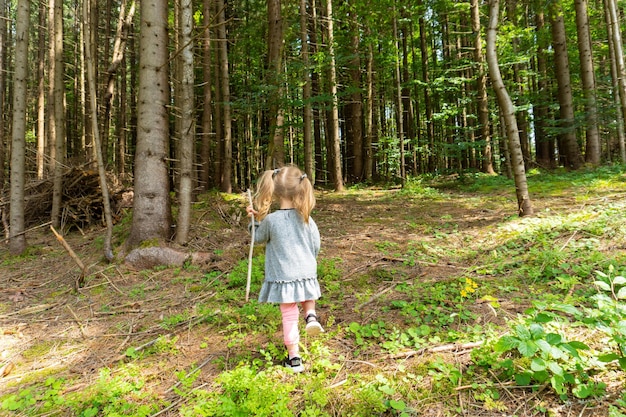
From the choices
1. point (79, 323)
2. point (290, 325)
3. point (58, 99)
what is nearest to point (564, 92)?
point (290, 325)

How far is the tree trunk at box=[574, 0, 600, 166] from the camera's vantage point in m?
10.9

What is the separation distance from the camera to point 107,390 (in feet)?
8.11

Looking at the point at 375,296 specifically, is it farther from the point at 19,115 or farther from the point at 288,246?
the point at 19,115

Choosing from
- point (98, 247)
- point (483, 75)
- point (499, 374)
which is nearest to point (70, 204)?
point (98, 247)

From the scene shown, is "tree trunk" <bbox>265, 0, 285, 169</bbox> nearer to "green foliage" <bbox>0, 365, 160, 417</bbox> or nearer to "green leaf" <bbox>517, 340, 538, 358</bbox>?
"green foliage" <bbox>0, 365, 160, 417</bbox>

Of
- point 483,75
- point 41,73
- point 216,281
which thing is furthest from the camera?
point 41,73

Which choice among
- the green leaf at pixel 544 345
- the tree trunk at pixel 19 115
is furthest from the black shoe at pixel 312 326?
the tree trunk at pixel 19 115

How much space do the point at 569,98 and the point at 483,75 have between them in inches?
141

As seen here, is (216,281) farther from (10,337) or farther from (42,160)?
(42,160)

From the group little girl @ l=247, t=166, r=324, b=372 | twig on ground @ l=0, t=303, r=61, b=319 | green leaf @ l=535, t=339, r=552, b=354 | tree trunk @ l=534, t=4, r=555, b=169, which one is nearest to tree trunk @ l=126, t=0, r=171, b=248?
twig on ground @ l=0, t=303, r=61, b=319

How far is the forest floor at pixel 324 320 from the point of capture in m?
2.32

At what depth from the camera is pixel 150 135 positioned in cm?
542

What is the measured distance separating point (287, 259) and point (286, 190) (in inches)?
21.1

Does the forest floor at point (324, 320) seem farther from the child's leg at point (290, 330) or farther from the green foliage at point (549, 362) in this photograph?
the child's leg at point (290, 330)
